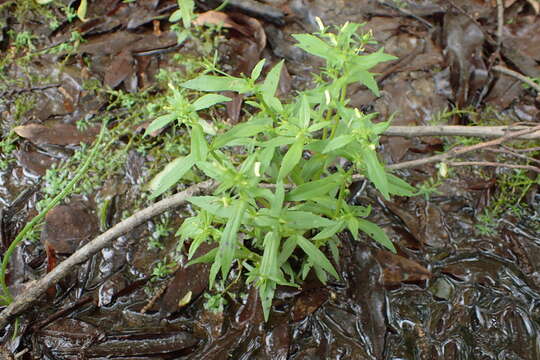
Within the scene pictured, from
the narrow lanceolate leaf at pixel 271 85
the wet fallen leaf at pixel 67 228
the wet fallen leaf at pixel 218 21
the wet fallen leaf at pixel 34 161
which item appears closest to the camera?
the narrow lanceolate leaf at pixel 271 85

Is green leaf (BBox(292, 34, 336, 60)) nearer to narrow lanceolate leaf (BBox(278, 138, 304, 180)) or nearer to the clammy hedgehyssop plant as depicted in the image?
the clammy hedgehyssop plant

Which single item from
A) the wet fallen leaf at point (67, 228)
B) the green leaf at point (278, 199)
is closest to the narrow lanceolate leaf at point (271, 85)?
the green leaf at point (278, 199)

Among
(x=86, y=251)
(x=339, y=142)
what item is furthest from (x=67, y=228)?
(x=339, y=142)

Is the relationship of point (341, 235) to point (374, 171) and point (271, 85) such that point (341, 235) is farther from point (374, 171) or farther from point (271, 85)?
→ point (271, 85)

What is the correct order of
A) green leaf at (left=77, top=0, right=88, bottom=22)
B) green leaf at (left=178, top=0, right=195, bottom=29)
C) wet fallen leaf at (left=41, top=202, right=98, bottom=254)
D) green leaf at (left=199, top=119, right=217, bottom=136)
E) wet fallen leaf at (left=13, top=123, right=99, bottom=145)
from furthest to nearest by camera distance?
green leaf at (left=77, top=0, right=88, bottom=22)
green leaf at (left=178, top=0, right=195, bottom=29)
wet fallen leaf at (left=13, top=123, right=99, bottom=145)
green leaf at (left=199, top=119, right=217, bottom=136)
wet fallen leaf at (left=41, top=202, right=98, bottom=254)

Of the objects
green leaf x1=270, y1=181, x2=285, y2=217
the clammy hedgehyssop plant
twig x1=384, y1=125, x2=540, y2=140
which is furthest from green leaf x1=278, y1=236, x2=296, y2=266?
twig x1=384, y1=125, x2=540, y2=140

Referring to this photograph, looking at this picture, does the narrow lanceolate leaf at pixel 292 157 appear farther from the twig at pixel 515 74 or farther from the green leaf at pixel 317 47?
the twig at pixel 515 74
